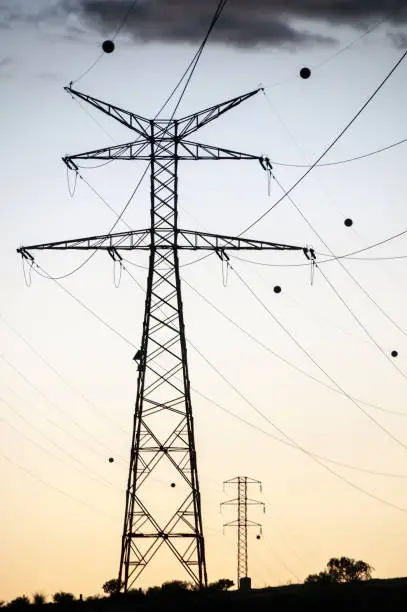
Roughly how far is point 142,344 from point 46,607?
386 inches

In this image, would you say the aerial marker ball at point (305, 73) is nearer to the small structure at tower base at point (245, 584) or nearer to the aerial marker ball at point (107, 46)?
the aerial marker ball at point (107, 46)

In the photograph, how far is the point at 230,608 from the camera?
144ft

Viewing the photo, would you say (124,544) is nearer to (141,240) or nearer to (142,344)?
(142,344)

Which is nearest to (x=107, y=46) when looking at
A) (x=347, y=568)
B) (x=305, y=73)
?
(x=305, y=73)

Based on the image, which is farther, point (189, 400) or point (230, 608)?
point (189, 400)

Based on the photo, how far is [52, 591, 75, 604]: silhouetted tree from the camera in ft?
164

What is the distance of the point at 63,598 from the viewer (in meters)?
52.5

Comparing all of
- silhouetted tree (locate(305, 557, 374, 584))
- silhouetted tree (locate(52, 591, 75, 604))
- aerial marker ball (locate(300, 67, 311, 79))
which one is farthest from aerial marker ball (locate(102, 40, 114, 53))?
silhouetted tree (locate(305, 557, 374, 584))

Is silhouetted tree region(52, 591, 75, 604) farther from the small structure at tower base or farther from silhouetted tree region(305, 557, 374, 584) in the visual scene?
silhouetted tree region(305, 557, 374, 584)

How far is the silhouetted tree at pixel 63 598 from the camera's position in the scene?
49.9m

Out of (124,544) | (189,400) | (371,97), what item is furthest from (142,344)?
(371,97)

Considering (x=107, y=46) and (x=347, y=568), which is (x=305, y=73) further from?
(x=347, y=568)

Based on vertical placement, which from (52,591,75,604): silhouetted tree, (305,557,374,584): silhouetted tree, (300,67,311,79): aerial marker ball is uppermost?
(305,557,374,584): silhouetted tree

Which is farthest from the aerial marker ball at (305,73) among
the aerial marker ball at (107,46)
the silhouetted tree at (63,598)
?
the silhouetted tree at (63,598)
